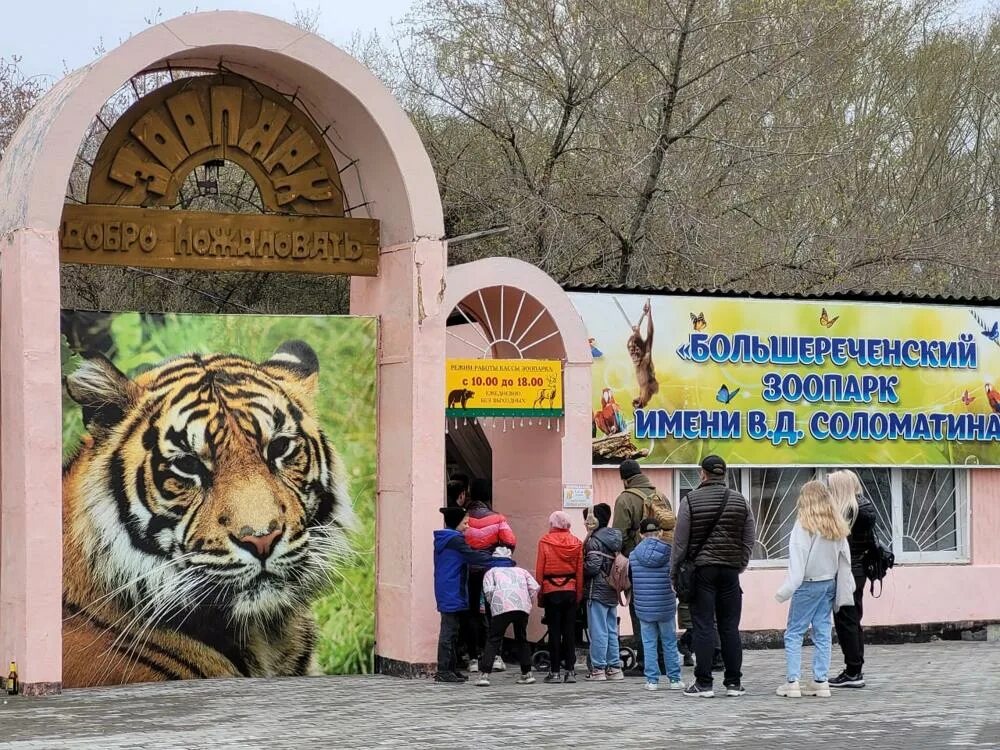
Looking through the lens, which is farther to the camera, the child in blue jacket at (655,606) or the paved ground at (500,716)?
the child in blue jacket at (655,606)

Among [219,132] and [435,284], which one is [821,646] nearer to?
[435,284]

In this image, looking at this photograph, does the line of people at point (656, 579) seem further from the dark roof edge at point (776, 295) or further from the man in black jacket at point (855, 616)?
the dark roof edge at point (776, 295)

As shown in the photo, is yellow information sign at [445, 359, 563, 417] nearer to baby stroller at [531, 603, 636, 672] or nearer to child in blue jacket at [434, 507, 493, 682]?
child in blue jacket at [434, 507, 493, 682]

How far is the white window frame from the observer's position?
16.3 m

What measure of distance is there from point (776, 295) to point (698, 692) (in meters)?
5.48

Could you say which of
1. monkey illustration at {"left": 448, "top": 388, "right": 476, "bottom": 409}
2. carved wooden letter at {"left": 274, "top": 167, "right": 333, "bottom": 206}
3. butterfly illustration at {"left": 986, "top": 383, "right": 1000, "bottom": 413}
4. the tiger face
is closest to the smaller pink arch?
monkey illustration at {"left": 448, "top": 388, "right": 476, "bottom": 409}

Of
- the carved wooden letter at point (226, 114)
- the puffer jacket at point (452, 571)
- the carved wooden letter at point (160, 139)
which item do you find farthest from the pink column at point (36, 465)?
the puffer jacket at point (452, 571)

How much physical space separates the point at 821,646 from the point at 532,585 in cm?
247

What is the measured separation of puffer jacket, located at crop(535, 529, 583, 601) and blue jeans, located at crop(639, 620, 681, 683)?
2.66 ft

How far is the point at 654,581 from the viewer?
42.1ft

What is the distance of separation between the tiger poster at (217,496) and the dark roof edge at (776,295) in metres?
2.64

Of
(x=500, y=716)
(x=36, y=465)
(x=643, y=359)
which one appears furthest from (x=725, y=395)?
(x=36, y=465)

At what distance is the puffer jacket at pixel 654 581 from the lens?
12711 mm

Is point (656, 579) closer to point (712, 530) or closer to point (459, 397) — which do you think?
point (712, 530)
